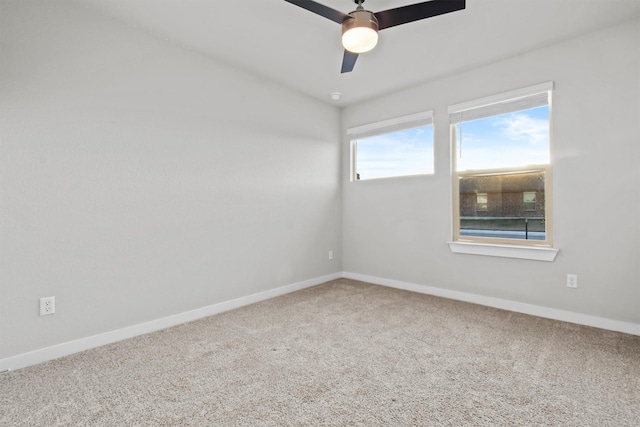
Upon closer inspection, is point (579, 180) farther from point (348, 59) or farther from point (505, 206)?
point (348, 59)

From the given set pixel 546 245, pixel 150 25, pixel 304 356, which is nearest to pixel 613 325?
pixel 546 245

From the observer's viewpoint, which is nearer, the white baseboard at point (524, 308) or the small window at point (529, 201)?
the white baseboard at point (524, 308)

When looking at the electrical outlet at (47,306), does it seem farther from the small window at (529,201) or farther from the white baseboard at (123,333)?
the small window at (529,201)

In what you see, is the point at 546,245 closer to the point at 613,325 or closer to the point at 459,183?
the point at 613,325

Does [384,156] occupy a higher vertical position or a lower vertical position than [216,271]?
higher

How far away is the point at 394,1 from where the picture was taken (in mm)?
2166

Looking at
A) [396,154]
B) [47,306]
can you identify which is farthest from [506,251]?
[47,306]

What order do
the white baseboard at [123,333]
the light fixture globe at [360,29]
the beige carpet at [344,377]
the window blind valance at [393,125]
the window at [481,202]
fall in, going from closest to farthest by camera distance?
the beige carpet at [344,377], the light fixture globe at [360,29], the white baseboard at [123,333], the window at [481,202], the window blind valance at [393,125]

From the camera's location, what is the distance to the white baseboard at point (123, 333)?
2.04 metres

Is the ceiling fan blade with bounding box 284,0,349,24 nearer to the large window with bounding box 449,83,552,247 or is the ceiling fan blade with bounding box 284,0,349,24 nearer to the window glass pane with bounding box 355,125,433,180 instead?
the large window with bounding box 449,83,552,247

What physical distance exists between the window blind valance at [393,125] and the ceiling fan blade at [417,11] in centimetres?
184

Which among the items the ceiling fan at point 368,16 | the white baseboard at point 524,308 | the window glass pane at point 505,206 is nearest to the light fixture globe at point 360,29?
the ceiling fan at point 368,16

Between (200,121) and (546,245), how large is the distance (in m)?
3.45

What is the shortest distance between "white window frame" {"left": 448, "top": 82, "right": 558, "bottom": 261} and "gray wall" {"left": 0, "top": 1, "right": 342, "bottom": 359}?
1.94 metres
